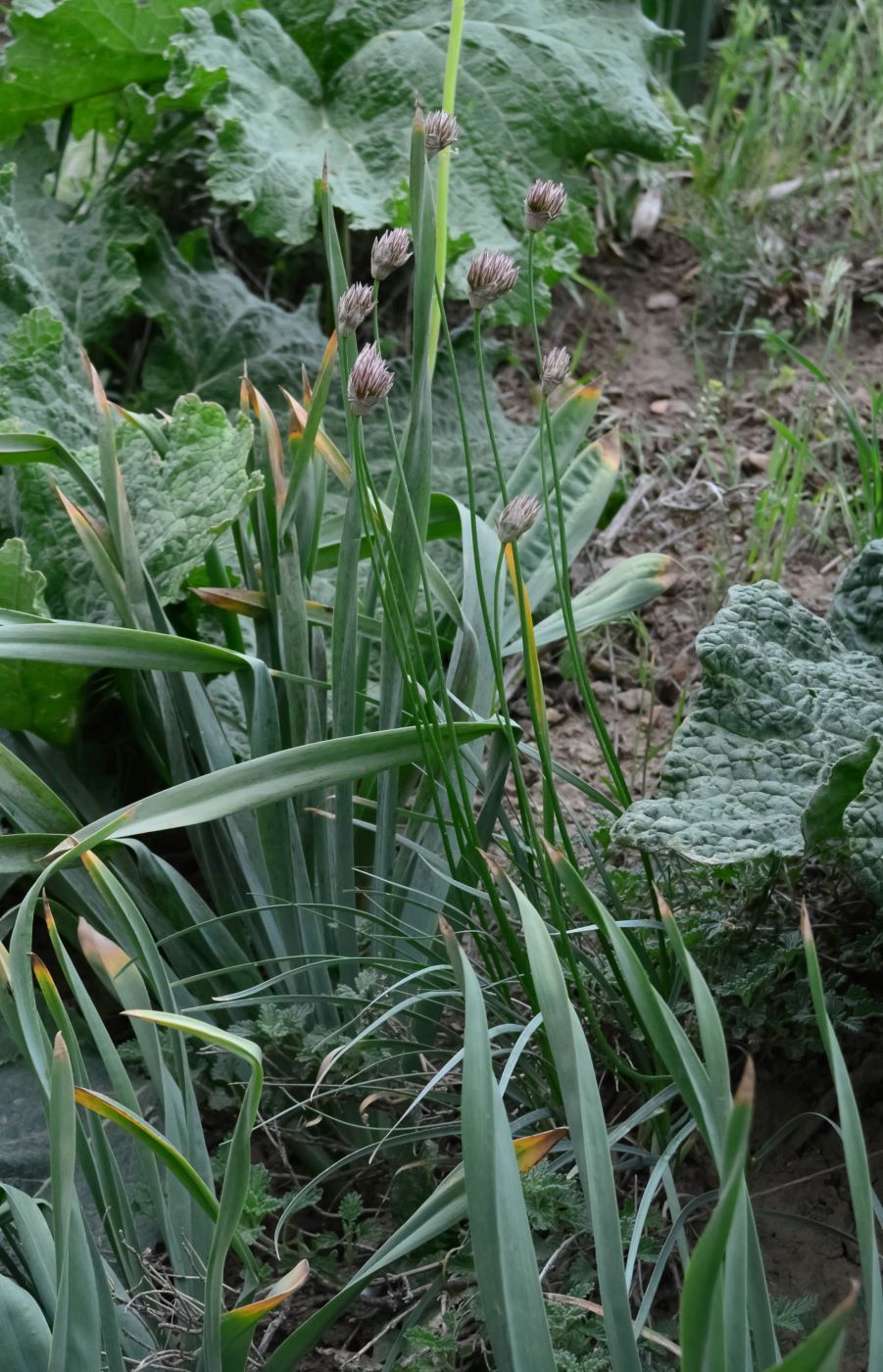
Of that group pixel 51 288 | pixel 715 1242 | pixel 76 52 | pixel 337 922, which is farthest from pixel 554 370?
pixel 76 52

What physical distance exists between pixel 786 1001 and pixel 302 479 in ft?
2.37

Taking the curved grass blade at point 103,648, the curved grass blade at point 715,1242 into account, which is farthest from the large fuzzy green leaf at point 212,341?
the curved grass blade at point 715,1242

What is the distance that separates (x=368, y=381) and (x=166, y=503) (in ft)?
2.07

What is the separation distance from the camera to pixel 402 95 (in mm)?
2244

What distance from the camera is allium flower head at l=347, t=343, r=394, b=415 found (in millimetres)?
965

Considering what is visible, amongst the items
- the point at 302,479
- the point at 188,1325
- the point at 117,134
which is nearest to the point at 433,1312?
the point at 188,1325

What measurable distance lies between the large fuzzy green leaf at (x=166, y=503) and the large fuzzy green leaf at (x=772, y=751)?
1.80ft

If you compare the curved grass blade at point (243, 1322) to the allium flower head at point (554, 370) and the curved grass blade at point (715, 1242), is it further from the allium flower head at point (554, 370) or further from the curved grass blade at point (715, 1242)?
the allium flower head at point (554, 370)

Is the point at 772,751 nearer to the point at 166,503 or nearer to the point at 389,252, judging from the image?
the point at 389,252

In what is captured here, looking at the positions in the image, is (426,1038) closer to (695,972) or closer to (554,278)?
(695,972)

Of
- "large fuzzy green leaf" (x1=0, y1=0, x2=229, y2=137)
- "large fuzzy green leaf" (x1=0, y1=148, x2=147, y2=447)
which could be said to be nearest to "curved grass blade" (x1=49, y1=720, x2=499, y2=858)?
"large fuzzy green leaf" (x1=0, y1=148, x2=147, y2=447)

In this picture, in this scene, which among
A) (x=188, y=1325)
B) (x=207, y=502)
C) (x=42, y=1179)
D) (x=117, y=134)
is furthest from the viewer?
(x=117, y=134)

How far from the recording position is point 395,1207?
4.13 feet

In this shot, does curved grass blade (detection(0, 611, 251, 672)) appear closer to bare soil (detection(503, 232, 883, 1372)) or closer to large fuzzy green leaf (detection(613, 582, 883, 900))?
large fuzzy green leaf (detection(613, 582, 883, 900))
